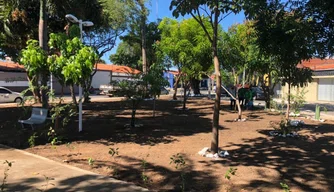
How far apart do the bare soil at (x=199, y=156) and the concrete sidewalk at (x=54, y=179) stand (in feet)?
1.06

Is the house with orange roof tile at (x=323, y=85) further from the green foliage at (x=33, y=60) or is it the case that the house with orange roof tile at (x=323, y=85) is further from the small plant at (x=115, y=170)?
the small plant at (x=115, y=170)

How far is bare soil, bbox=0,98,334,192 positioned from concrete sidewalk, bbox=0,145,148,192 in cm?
32

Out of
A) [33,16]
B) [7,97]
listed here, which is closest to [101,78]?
[7,97]

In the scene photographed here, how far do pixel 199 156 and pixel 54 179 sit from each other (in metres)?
3.20

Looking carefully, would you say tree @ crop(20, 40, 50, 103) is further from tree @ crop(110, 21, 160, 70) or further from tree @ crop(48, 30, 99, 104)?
tree @ crop(110, 21, 160, 70)

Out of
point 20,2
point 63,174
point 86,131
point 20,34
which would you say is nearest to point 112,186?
point 63,174

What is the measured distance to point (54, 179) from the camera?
5.45 metres

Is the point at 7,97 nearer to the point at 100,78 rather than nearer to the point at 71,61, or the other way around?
the point at 71,61

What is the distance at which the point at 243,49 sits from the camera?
1986cm

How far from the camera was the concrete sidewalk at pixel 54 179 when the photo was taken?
506 cm

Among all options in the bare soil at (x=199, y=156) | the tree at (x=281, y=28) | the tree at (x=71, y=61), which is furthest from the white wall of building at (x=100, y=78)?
the tree at (x=281, y=28)

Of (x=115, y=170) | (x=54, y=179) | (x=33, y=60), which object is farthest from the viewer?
(x=33, y=60)

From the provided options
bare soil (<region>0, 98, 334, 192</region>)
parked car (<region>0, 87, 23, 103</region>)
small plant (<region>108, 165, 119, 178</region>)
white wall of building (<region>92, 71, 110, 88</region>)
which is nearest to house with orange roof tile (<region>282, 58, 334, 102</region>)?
bare soil (<region>0, 98, 334, 192</region>)

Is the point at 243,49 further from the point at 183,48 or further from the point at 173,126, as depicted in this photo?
the point at 173,126
